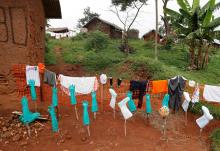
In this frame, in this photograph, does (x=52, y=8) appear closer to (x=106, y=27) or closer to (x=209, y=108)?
(x=209, y=108)

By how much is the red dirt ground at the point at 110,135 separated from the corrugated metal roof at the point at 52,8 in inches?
177

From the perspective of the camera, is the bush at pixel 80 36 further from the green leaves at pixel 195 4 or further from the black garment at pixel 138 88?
the black garment at pixel 138 88

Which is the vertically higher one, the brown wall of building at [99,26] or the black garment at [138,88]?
the brown wall of building at [99,26]

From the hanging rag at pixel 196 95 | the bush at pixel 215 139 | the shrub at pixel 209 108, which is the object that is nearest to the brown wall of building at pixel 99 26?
the shrub at pixel 209 108

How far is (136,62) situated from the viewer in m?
16.0

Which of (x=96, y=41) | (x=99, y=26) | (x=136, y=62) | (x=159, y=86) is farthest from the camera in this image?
(x=99, y=26)

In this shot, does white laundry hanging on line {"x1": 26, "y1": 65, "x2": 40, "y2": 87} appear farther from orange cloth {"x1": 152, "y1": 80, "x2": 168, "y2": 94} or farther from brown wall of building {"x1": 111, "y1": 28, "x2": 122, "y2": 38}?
brown wall of building {"x1": 111, "y1": 28, "x2": 122, "y2": 38}

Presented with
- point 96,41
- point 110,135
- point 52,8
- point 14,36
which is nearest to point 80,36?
point 96,41

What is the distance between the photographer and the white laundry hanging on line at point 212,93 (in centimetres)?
970

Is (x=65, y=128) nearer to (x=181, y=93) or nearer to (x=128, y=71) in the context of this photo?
(x=181, y=93)

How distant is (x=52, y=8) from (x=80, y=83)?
4.86 m

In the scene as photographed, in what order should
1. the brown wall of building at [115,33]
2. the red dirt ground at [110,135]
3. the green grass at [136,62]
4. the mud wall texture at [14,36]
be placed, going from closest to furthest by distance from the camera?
the red dirt ground at [110,135]
the mud wall texture at [14,36]
the green grass at [136,62]
the brown wall of building at [115,33]

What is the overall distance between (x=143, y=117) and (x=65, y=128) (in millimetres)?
2760

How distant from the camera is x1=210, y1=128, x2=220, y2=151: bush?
311 inches
